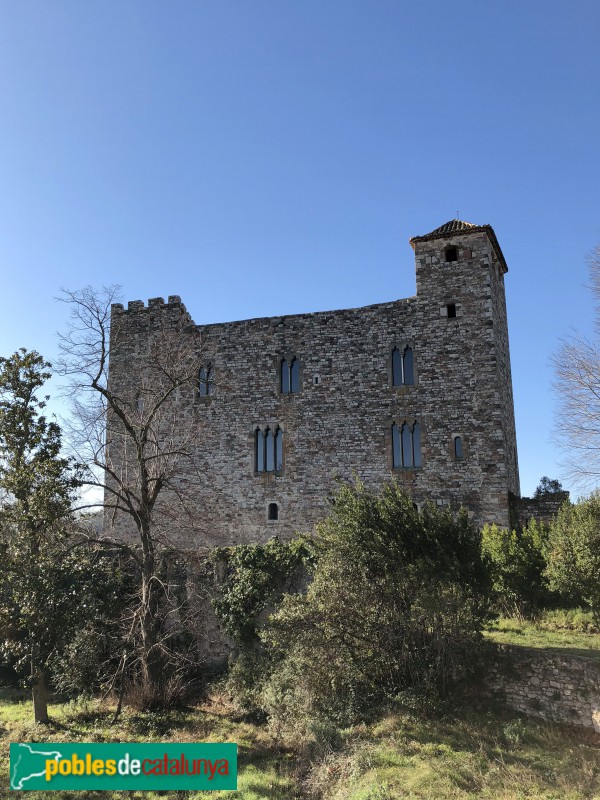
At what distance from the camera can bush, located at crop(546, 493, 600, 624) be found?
16.1 m

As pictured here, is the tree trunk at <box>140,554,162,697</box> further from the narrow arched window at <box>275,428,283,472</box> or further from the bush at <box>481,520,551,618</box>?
the bush at <box>481,520,551,618</box>

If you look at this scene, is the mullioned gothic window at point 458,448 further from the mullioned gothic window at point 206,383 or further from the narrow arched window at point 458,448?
the mullioned gothic window at point 206,383

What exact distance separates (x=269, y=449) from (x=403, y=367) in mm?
6097

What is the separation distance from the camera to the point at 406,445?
77.0ft

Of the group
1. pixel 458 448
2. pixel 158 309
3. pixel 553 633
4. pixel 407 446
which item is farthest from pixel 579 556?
pixel 158 309

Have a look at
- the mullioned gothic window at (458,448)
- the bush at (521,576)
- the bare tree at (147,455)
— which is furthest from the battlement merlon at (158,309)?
the bush at (521,576)

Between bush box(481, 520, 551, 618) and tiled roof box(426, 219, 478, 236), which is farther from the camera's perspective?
tiled roof box(426, 219, 478, 236)

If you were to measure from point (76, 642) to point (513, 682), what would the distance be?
38.2ft

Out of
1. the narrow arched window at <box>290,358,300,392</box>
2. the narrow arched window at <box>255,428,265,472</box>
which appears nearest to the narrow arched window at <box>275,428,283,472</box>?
the narrow arched window at <box>255,428,265,472</box>

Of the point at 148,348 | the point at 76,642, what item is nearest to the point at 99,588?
the point at 76,642

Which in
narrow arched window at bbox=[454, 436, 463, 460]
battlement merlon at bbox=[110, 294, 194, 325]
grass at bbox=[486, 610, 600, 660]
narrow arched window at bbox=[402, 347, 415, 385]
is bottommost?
grass at bbox=[486, 610, 600, 660]

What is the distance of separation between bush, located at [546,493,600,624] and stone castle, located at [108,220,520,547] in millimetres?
4416

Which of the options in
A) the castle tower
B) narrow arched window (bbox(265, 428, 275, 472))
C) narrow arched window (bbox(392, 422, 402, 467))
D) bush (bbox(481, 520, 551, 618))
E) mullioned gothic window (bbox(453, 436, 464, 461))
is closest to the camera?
bush (bbox(481, 520, 551, 618))

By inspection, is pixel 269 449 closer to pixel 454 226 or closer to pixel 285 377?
pixel 285 377
